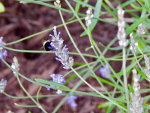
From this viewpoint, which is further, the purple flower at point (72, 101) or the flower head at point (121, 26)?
the purple flower at point (72, 101)

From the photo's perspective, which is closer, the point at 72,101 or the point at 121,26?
the point at 121,26

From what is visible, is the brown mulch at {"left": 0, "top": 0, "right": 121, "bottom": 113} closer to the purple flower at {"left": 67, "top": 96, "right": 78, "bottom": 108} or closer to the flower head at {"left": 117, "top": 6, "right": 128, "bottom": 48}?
the purple flower at {"left": 67, "top": 96, "right": 78, "bottom": 108}

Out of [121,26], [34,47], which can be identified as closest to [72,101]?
[34,47]

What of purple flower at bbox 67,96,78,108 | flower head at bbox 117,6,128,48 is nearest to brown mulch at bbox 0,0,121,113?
purple flower at bbox 67,96,78,108

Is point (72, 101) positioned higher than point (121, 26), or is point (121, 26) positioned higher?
point (121, 26)

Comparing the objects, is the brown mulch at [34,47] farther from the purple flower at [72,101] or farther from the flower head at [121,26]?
the flower head at [121,26]

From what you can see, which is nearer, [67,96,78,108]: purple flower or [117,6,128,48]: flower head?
[117,6,128,48]: flower head

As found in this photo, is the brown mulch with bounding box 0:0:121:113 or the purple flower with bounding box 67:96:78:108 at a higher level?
the brown mulch with bounding box 0:0:121:113

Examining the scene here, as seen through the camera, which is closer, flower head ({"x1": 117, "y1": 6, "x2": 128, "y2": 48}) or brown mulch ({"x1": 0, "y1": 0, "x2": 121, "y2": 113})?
flower head ({"x1": 117, "y1": 6, "x2": 128, "y2": 48})

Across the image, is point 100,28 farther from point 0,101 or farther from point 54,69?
point 0,101

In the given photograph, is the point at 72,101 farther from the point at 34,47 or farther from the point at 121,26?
the point at 121,26

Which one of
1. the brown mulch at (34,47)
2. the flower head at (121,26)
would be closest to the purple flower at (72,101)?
the brown mulch at (34,47)

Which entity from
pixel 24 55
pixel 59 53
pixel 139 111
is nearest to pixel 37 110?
pixel 24 55
